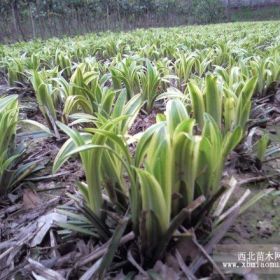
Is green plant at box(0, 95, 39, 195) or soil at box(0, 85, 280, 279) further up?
green plant at box(0, 95, 39, 195)

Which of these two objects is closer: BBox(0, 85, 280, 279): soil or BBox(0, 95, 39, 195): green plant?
BBox(0, 85, 280, 279): soil

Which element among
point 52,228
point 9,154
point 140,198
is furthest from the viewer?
point 9,154

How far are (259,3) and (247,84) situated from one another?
94.4 feet

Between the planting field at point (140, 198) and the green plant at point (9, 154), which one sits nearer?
the planting field at point (140, 198)

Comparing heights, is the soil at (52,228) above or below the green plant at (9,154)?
below

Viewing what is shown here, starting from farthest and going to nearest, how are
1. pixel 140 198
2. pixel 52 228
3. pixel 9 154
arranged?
pixel 9 154 < pixel 52 228 < pixel 140 198

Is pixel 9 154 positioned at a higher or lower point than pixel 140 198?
lower

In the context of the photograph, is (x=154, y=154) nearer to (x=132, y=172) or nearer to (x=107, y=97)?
(x=132, y=172)

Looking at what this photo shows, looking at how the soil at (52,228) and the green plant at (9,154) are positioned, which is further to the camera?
the green plant at (9,154)

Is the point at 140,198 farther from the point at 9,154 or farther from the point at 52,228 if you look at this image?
the point at 9,154

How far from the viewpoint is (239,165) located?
5.29 ft

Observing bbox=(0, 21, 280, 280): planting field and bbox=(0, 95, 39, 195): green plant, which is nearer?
bbox=(0, 21, 280, 280): planting field

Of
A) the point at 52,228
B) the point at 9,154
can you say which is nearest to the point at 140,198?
the point at 52,228

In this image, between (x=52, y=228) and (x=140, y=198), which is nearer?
(x=140, y=198)
